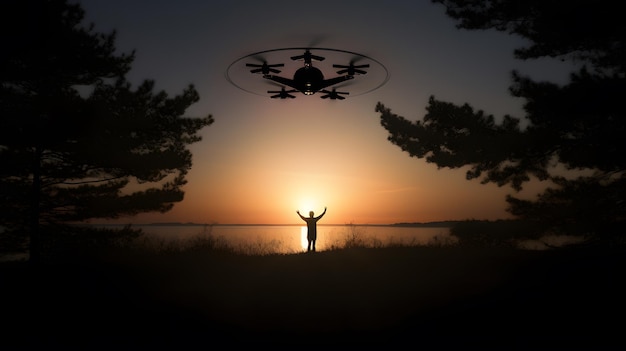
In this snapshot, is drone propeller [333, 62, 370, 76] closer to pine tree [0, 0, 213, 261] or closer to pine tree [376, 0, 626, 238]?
pine tree [376, 0, 626, 238]

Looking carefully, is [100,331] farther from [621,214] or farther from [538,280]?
[621,214]

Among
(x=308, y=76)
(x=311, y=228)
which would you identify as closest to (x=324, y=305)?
(x=308, y=76)

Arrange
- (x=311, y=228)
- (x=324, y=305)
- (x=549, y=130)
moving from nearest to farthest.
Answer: (x=324, y=305), (x=549, y=130), (x=311, y=228)

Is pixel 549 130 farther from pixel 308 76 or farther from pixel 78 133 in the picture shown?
pixel 78 133

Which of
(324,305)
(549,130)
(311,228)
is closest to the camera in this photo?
(324,305)

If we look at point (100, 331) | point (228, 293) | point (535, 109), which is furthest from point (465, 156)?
point (100, 331)
